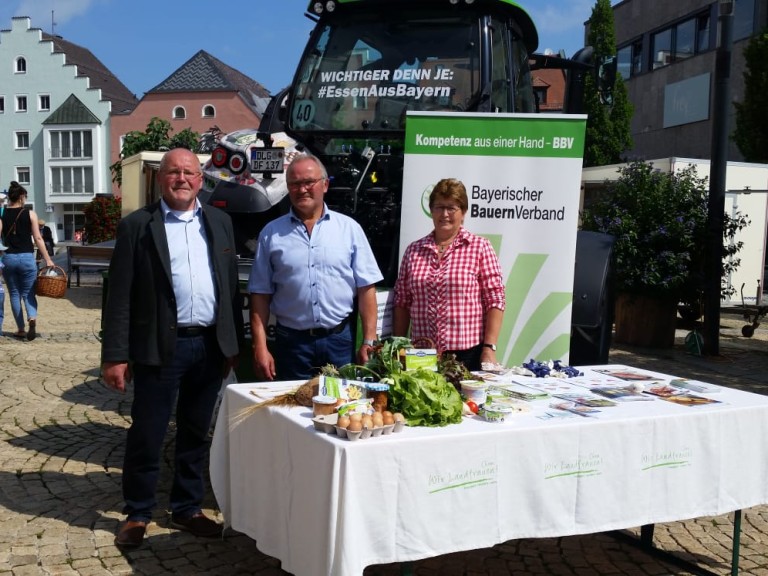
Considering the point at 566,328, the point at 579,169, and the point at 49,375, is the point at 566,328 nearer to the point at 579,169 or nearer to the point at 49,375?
the point at 579,169

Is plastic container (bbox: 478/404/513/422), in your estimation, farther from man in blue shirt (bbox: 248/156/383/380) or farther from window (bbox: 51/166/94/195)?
window (bbox: 51/166/94/195)

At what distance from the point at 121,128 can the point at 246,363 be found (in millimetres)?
50250

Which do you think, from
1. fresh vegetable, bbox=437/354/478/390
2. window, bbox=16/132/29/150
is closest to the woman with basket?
fresh vegetable, bbox=437/354/478/390

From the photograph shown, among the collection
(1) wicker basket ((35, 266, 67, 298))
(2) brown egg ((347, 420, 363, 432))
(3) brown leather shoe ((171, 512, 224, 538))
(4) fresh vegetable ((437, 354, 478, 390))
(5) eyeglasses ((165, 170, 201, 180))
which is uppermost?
(5) eyeglasses ((165, 170, 201, 180))

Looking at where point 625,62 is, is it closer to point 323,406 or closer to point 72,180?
point 323,406

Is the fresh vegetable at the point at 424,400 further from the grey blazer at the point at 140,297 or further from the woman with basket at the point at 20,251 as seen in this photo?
the woman with basket at the point at 20,251

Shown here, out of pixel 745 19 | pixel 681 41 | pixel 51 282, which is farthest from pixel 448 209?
pixel 681 41

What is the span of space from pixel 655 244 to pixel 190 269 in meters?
7.67

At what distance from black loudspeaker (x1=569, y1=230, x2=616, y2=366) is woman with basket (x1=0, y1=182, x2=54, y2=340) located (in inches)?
283

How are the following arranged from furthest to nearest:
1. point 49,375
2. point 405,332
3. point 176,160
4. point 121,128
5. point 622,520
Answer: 1. point 121,128
2. point 49,375
3. point 405,332
4. point 176,160
5. point 622,520

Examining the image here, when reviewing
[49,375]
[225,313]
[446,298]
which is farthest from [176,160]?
[49,375]

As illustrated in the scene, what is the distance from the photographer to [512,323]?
15.6 feet

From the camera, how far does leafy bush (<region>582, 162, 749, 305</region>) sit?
32.8 ft

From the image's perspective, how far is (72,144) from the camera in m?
52.0
